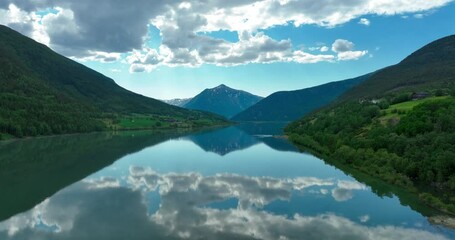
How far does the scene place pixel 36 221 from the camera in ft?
122

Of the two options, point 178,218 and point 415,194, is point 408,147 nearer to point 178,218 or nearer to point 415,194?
point 415,194

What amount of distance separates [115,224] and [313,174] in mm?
41228

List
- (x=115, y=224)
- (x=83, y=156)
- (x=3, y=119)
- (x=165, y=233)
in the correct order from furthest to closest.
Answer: (x=3, y=119), (x=83, y=156), (x=115, y=224), (x=165, y=233)

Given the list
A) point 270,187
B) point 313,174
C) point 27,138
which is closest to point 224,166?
point 313,174

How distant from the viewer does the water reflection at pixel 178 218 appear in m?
33.3

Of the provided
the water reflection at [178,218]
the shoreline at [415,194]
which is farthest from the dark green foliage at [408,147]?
the water reflection at [178,218]

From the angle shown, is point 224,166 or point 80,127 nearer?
point 224,166

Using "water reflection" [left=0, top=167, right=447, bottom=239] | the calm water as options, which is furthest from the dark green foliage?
"water reflection" [left=0, top=167, right=447, bottom=239]

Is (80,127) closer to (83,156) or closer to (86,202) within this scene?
(83,156)

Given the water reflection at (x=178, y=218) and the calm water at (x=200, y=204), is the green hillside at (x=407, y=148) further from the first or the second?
the water reflection at (x=178, y=218)

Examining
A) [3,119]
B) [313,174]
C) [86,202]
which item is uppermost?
[3,119]

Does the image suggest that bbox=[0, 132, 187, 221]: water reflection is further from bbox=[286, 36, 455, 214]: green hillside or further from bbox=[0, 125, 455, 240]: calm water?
bbox=[286, 36, 455, 214]: green hillside

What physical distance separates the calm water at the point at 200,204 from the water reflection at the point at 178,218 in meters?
0.09

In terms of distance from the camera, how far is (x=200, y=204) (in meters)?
44.7
